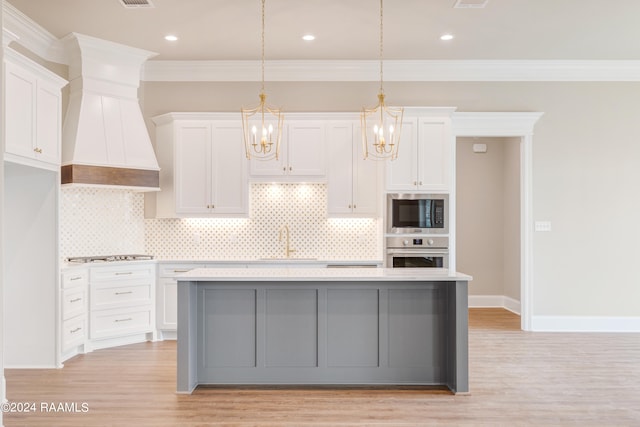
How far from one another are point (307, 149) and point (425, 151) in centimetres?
134

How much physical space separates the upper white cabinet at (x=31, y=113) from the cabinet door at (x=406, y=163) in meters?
3.37

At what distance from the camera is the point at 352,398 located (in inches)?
147

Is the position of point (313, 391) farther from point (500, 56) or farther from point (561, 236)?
point (500, 56)

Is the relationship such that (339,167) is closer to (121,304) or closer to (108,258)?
(108,258)

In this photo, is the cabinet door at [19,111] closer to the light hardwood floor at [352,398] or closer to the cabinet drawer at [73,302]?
the cabinet drawer at [73,302]

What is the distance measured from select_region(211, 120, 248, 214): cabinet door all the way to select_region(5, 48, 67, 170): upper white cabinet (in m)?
1.68

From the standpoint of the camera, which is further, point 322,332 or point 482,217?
point 482,217

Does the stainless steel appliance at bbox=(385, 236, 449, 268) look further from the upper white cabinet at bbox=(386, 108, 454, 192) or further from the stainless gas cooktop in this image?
the stainless gas cooktop

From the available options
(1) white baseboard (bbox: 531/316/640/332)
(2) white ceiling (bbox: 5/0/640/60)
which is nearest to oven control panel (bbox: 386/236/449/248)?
(1) white baseboard (bbox: 531/316/640/332)

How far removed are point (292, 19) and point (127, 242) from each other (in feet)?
10.4

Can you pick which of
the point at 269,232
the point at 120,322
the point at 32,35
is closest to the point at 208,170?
the point at 269,232

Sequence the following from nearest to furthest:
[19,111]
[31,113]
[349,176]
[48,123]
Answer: [19,111], [31,113], [48,123], [349,176]

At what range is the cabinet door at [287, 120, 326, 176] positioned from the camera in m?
5.83

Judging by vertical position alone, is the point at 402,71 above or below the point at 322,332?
above
